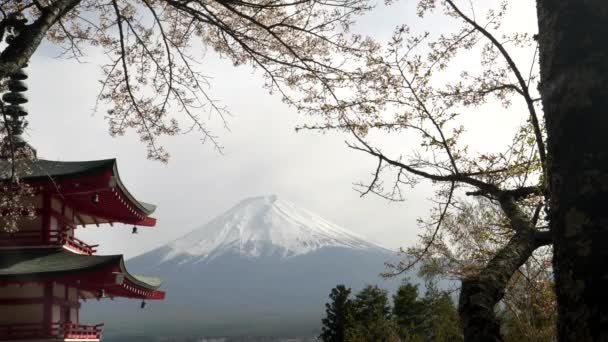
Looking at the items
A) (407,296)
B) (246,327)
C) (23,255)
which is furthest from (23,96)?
(246,327)

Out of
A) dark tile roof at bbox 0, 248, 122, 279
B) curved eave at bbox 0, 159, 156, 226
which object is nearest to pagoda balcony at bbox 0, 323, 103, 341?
dark tile roof at bbox 0, 248, 122, 279

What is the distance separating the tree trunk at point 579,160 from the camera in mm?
1555

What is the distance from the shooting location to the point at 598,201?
1.56 meters

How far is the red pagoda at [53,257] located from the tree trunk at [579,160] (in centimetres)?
1193

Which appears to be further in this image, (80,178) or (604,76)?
(80,178)

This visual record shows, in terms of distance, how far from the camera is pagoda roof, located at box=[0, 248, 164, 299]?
492 inches

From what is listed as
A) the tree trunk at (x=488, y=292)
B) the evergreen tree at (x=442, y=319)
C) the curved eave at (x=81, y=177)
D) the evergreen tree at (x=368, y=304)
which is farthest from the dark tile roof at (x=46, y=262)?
the evergreen tree at (x=368, y=304)

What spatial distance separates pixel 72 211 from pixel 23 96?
298 centimetres

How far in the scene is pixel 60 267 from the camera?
1295 centimetres

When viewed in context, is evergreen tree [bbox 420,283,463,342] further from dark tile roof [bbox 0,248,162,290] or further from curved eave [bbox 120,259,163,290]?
dark tile roof [bbox 0,248,162,290]

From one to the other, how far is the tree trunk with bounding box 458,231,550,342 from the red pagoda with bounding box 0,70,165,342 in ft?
36.5

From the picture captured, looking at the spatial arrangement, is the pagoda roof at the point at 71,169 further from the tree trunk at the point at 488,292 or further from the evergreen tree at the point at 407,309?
the evergreen tree at the point at 407,309

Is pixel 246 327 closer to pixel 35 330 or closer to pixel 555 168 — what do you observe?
pixel 35 330

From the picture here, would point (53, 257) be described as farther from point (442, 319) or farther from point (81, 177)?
point (442, 319)
